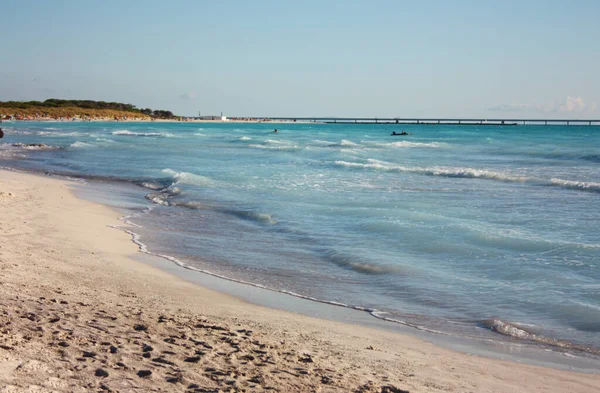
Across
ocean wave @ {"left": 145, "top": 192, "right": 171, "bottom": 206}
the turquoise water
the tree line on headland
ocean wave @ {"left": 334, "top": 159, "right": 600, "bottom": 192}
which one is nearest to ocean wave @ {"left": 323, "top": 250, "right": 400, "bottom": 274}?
the turquoise water

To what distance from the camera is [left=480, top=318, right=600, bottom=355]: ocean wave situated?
6.64 m

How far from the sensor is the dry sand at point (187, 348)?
184 inches

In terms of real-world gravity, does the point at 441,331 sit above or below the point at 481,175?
below

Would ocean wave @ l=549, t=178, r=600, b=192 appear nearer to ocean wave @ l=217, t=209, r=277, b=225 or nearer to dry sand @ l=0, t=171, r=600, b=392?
ocean wave @ l=217, t=209, r=277, b=225

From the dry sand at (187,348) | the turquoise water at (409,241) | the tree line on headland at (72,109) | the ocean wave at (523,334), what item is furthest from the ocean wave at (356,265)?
the tree line on headland at (72,109)

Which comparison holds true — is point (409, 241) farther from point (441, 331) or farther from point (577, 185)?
point (577, 185)

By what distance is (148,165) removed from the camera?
30.4 m

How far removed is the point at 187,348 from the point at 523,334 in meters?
3.91

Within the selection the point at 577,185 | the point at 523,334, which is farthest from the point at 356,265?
the point at 577,185

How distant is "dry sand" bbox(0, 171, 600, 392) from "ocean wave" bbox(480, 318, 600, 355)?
0.88 meters

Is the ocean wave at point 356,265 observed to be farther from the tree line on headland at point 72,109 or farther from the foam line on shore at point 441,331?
the tree line on headland at point 72,109

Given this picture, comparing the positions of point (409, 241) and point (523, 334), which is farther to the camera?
point (409, 241)

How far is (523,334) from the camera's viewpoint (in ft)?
23.0

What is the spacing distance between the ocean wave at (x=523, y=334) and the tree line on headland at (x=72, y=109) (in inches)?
4768
